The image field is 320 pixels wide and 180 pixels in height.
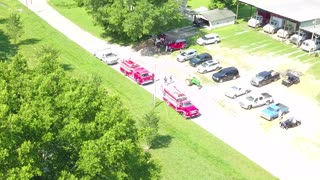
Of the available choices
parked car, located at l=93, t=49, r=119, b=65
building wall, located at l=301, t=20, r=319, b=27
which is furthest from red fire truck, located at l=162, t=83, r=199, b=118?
building wall, located at l=301, t=20, r=319, b=27

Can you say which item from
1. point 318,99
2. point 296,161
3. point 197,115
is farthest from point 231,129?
point 318,99

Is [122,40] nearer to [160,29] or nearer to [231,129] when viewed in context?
[160,29]

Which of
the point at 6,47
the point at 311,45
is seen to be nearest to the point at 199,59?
the point at 311,45

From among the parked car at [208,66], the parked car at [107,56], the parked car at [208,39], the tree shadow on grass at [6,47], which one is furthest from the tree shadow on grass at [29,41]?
the parked car at [208,66]

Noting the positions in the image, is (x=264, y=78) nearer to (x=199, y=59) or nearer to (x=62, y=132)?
(x=199, y=59)

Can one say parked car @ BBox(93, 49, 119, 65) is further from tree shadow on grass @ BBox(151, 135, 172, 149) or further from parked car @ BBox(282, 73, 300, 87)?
parked car @ BBox(282, 73, 300, 87)

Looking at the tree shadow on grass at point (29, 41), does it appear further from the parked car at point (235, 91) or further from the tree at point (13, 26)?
the parked car at point (235, 91)
